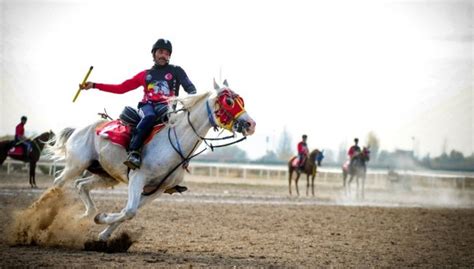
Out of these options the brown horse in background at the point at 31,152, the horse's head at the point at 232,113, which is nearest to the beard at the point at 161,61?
the horse's head at the point at 232,113

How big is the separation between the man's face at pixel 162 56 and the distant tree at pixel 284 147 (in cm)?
9716

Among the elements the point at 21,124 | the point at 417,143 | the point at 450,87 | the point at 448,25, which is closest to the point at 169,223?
the point at 21,124

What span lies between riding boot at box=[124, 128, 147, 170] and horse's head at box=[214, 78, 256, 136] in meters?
1.34

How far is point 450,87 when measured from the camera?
38.0 meters

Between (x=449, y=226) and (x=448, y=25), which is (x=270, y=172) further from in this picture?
(x=449, y=226)

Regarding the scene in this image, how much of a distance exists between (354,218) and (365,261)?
8.77 m

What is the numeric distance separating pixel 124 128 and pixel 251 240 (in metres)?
3.75

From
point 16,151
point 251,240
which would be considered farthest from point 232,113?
point 16,151

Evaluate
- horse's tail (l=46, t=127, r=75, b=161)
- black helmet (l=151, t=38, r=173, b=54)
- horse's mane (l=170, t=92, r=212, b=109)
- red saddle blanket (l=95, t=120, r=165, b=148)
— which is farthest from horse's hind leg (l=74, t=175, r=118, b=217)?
black helmet (l=151, t=38, r=173, b=54)

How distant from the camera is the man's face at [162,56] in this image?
35.2 feet

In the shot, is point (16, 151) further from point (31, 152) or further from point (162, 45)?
point (162, 45)

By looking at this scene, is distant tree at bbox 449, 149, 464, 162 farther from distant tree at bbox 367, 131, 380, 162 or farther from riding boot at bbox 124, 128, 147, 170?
riding boot at bbox 124, 128, 147, 170

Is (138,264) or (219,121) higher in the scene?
(219,121)

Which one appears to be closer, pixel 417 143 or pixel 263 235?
pixel 263 235
